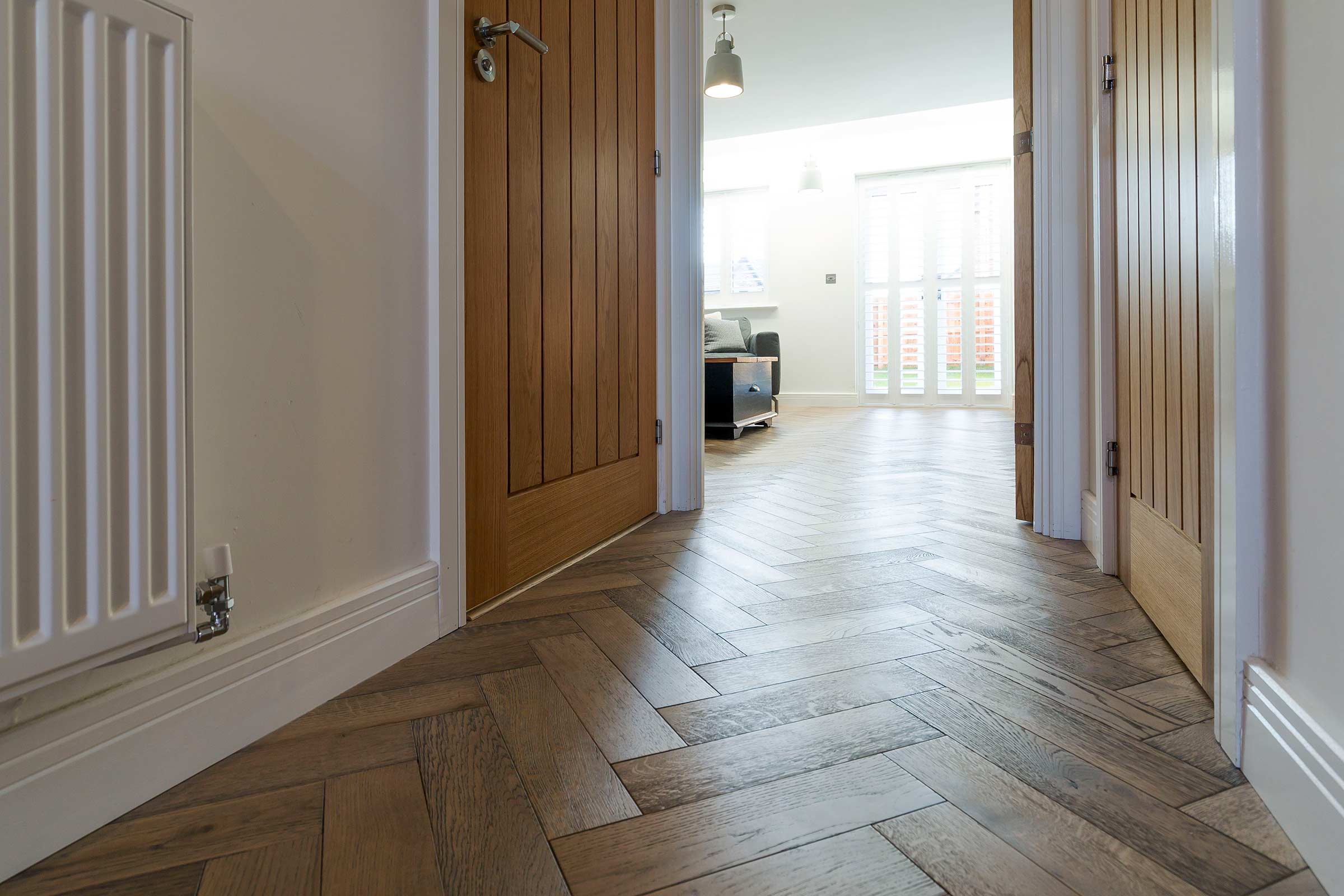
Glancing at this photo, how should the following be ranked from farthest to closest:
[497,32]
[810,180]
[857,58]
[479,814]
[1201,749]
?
[810,180] < [857,58] < [497,32] < [1201,749] < [479,814]

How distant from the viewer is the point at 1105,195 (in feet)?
4.98

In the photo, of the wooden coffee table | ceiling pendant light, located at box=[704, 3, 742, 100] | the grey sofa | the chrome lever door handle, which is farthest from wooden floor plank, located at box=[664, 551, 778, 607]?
the grey sofa

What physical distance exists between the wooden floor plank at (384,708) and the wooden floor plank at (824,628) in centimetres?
40

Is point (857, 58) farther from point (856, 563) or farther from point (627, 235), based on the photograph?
point (856, 563)

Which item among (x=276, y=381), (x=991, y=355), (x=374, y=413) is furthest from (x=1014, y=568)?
(x=991, y=355)

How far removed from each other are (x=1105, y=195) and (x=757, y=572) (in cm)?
104

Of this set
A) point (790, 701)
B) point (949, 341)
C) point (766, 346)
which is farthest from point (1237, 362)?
point (949, 341)

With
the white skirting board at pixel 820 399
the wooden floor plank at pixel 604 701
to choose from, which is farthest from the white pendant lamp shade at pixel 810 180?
the wooden floor plank at pixel 604 701

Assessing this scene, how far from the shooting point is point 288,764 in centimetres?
78

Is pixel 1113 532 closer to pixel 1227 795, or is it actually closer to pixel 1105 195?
pixel 1105 195

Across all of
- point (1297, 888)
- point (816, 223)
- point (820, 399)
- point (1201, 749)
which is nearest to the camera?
point (1297, 888)

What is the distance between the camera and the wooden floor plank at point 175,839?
61cm

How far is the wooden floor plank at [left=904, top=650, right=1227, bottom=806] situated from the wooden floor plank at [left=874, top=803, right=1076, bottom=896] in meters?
0.19

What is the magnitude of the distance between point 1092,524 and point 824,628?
0.86 m
